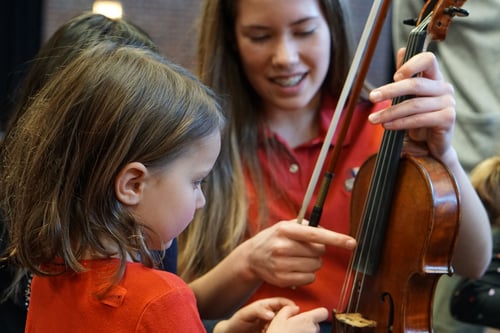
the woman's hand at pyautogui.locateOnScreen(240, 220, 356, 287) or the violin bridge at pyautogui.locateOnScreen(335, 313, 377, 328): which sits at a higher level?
the woman's hand at pyautogui.locateOnScreen(240, 220, 356, 287)

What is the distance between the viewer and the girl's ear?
1053 mm

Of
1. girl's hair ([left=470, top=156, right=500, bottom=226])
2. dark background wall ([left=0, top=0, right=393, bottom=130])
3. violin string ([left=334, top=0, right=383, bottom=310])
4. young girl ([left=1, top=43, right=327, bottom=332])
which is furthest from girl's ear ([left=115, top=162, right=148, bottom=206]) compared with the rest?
dark background wall ([left=0, top=0, right=393, bottom=130])

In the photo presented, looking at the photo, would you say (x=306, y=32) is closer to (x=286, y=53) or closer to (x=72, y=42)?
(x=286, y=53)

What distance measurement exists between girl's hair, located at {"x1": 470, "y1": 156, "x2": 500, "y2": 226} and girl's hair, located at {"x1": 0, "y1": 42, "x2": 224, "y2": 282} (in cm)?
124

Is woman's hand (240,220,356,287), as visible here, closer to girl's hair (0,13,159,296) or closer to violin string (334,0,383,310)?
violin string (334,0,383,310)

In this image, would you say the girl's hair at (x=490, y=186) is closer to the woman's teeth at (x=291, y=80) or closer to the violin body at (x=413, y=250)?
the woman's teeth at (x=291, y=80)

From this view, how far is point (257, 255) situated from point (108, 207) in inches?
17.8

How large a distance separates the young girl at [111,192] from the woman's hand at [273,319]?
0.20 meters

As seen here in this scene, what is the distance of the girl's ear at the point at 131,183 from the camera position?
1053 millimetres

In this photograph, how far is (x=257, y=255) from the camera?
1447 millimetres

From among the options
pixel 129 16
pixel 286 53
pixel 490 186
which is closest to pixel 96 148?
pixel 286 53

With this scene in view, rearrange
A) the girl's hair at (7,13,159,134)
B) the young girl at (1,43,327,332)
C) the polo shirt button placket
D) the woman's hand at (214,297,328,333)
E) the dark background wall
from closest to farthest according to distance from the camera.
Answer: the young girl at (1,43,327,332) < the woman's hand at (214,297,328,333) < the girl's hair at (7,13,159,134) < the polo shirt button placket < the dark background wall

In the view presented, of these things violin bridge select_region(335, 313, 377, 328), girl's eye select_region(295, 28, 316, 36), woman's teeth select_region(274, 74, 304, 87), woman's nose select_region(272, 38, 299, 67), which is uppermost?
girl's eye select_region(295, 28, 316, 36)

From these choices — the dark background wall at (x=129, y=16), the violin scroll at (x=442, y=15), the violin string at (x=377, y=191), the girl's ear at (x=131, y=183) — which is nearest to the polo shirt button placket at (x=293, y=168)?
the violin string at (x=377, y=191)
